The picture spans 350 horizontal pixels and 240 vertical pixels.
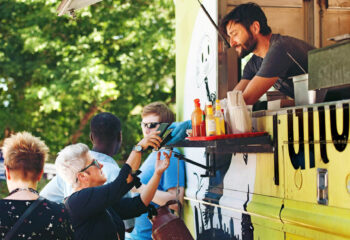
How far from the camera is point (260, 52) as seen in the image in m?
4.21

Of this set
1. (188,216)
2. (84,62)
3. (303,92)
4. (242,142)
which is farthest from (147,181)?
(84,62)

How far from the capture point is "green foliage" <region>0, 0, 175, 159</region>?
13.0m

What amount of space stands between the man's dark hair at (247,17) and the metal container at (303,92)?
104cm

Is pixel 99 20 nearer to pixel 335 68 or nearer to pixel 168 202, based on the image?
pixel 168 202

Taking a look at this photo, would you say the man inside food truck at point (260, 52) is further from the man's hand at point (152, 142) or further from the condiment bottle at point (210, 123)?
the man's hand at point (152, 142)

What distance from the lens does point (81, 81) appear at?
12.6 meters

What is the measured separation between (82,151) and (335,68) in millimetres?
1812

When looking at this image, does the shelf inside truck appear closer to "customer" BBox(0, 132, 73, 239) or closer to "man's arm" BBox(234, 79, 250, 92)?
"man's arm" BBox(234, 79, 250, 92)

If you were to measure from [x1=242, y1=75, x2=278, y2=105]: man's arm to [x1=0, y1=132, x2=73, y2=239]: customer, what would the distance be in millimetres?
1366

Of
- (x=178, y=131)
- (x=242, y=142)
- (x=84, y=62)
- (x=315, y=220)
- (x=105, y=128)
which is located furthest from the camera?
(x=84, y=62)

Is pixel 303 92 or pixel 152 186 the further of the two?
pixel 152 186

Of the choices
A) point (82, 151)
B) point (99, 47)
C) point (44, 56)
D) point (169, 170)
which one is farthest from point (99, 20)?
point (82, 151)

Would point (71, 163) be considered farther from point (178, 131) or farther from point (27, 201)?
point (178, 131)

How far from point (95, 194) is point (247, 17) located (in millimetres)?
1691
